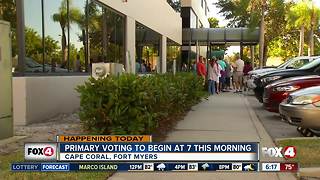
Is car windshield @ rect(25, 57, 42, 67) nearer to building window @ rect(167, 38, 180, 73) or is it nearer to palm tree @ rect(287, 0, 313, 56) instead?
building window @ rect(167, 38, 180, 73)

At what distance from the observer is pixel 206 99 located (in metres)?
19.4

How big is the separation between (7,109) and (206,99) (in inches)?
450

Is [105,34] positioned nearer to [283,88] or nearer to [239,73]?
[283,88]

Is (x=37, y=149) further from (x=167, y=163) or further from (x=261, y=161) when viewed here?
(x=261, y=161)

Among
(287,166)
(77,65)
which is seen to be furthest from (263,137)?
(77,65)

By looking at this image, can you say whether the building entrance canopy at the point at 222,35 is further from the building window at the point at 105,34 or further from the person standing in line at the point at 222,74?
the building window at the point at 105,34

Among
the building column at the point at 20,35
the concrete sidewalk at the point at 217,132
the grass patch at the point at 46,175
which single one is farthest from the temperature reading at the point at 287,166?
the building column at the point at 20,35

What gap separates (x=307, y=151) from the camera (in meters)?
7.57

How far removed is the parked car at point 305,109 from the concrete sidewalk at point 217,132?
604 mm

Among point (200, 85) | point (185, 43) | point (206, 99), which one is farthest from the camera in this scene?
point (185, 43)

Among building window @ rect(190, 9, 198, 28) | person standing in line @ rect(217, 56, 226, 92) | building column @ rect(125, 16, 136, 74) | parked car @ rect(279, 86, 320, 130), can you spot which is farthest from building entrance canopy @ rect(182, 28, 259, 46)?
parked car @ rect(279, 86, 320, 130)

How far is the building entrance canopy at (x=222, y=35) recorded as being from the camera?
124ft

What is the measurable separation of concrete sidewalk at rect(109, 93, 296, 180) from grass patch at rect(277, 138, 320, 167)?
0.44 metres

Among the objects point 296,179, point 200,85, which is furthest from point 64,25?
point 296,179
